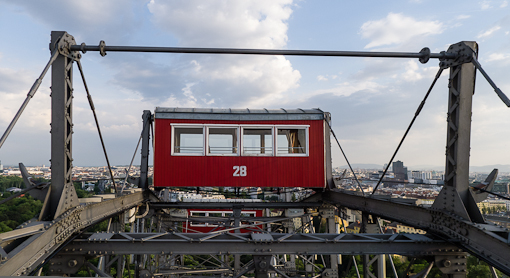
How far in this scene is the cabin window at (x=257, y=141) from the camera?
12110 mm

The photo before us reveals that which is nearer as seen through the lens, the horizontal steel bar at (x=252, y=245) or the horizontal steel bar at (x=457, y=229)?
the horizontal steel bar at (x=457, y=229)

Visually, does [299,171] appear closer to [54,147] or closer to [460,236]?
[460,236]

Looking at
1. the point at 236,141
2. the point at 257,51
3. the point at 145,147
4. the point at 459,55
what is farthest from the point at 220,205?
the point at 459,55

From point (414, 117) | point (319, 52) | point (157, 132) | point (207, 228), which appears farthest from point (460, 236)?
point (207, 228)

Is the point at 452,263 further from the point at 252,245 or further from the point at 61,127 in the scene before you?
the point at 61,127

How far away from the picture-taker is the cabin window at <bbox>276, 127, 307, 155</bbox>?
12.2 meters

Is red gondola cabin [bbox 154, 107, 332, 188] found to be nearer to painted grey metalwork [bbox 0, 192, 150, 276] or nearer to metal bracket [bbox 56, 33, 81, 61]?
painted grey metalwork [bbox 0, 192, 150, 276]

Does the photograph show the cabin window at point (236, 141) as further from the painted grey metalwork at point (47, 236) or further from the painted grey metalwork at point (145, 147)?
the painted grey metalwork at point (47, 236)

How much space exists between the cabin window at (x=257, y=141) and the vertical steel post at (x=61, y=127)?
6.41 metres

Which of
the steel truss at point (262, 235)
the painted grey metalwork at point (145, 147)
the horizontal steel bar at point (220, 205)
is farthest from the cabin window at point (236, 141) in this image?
the steel truss at point (262, 235)

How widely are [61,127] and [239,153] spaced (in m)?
6.44

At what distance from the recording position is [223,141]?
488 inches

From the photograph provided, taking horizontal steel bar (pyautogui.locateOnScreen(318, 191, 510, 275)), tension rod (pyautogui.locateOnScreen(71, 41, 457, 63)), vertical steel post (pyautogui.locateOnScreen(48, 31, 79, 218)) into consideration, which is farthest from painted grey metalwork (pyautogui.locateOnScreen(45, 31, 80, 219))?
horizontal steel bar (pyautogui.locateOnScreen(318, 191, 510, 275))

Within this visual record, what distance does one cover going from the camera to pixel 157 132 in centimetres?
1184
